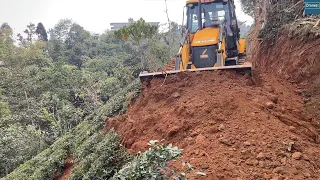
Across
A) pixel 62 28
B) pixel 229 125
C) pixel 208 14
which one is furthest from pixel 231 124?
pixel 62 28

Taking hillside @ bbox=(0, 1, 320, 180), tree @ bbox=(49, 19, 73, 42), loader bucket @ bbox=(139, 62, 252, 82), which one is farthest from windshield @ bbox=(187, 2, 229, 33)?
tree @ bbox=(49, 19, 73, 42)

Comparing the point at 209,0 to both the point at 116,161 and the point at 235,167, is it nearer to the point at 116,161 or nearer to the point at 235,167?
the point at 116,161

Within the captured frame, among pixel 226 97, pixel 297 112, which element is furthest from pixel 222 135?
pixel 297 112

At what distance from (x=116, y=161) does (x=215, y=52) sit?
366 cm

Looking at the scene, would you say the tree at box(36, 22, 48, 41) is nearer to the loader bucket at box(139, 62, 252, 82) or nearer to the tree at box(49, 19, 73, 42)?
the tree at box(49, 19, 73, 42)

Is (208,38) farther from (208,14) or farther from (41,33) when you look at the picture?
(41,33)

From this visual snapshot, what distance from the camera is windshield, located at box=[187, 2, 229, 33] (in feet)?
26.8

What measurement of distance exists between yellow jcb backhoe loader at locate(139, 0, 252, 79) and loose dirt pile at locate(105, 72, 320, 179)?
2.55 ft

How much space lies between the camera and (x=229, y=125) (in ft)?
14.0

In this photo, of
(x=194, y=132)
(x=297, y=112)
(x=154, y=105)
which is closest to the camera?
(x=194, y=132)

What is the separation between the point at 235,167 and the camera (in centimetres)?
338

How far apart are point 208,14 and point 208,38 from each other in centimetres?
118

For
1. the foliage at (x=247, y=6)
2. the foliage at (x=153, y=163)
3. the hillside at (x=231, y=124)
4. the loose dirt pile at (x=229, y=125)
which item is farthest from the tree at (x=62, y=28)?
the foliage at (x=153, y=163)

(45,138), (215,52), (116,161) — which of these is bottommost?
(45,138)
